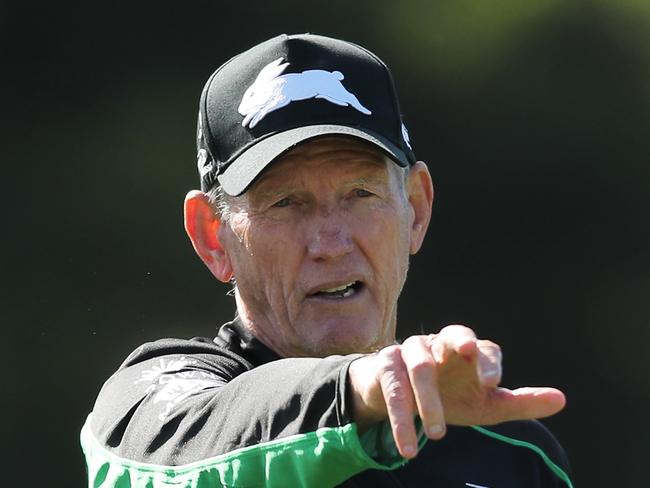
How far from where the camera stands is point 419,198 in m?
2.48

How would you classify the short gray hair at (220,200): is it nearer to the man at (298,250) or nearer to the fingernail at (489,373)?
the man at (298,250)

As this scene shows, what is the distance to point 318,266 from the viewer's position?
218 cm

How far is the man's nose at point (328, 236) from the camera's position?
2.17 metres

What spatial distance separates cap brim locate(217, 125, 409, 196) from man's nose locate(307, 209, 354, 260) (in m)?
0.13

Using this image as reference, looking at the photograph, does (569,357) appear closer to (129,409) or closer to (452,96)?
(452,96)

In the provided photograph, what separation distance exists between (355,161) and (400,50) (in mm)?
2826

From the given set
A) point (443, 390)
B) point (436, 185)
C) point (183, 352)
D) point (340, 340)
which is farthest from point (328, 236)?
point (436, 185)

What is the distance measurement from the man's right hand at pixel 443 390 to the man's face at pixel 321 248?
0.79 metres

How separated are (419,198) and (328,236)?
36 cm

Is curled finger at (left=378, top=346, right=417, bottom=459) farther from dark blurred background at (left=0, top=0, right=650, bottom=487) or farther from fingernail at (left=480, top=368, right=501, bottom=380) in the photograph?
dark blurred background at (left=0, top=0, right=650, bottom=487)

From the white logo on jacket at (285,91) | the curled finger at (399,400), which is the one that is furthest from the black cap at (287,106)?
the curled finger at (399,400)

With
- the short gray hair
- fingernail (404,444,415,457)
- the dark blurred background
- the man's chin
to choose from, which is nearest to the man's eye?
the short gray hair

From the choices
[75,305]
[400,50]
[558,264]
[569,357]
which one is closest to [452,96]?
[400,50]

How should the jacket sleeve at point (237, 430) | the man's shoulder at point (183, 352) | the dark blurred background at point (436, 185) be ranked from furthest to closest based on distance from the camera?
the dark blurred background at point (436, 185), the man's shoulder at point (183, 352), the jacket sleeve at point (237, 430)
